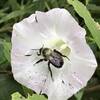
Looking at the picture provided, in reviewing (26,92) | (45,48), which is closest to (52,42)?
(45,48)

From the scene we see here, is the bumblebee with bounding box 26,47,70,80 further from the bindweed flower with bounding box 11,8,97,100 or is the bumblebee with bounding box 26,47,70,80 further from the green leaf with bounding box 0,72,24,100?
the green leaf with bounding box 0,72,24,100

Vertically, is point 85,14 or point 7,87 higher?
point 85,14

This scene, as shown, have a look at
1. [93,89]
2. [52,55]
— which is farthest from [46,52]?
[93,89]

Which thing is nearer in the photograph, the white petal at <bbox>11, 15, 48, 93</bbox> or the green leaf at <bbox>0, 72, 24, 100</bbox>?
the white petal at <bbox>11, 15, 48, 93</bbox>

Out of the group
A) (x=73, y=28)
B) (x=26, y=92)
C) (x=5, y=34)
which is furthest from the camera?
(x=5, y=34)

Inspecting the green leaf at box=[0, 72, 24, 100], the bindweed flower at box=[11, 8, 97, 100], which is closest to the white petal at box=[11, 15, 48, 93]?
the bindweed flower at box=[11, 8, 97, 100]

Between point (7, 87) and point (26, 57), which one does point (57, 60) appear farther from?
point (7, 87)

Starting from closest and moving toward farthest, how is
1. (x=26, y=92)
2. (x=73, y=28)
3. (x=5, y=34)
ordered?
(x=73, y=28)
(x=26, y=92)
(x=5, y=34)

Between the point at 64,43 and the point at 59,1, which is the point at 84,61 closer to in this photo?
the point at 64,43

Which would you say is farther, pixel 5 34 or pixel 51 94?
pixel 5 34
